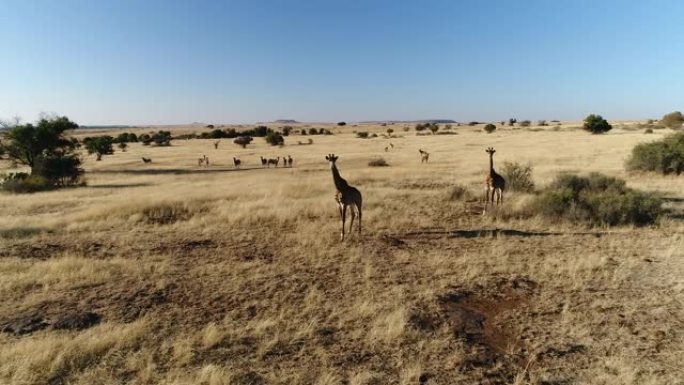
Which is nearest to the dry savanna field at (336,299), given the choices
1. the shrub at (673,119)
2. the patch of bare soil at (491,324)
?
the patch of bare soil at (491,324)

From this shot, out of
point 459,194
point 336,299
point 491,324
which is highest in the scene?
point 459,194

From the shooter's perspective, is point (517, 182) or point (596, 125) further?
point (596, 125)

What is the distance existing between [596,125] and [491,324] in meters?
71.0

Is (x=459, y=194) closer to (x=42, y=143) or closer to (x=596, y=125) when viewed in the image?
(x=42, y=143)

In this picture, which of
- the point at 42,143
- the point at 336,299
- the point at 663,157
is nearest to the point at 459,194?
the point at 336,299

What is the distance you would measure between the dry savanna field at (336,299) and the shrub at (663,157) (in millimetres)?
9630

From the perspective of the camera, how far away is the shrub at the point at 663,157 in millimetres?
22859

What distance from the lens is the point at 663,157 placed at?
23.0 meters

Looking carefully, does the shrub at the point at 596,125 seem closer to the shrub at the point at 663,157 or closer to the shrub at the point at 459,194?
the shrub at the point at 663,157

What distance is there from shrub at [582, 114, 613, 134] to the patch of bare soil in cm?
6850

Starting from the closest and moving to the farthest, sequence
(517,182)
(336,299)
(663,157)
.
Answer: (336,299) → (517,182) → (663,157)

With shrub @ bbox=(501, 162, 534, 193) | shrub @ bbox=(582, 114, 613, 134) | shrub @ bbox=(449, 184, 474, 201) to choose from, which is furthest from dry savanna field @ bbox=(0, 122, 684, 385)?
shrub @ bbox=(582, 114, 613, 134)

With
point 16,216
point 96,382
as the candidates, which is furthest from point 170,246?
point 16,216

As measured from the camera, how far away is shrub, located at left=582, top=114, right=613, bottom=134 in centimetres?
6731
